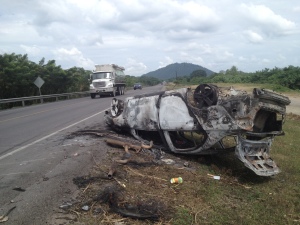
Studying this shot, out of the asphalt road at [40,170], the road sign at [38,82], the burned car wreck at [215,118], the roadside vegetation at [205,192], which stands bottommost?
the roadside vegetation at [205,192]

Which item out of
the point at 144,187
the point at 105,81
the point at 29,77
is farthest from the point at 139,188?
the point at 29,77

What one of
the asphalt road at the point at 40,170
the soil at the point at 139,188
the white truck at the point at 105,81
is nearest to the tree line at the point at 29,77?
the white truck at the point at 105,81

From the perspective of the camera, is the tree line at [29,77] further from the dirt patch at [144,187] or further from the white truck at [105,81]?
the dirt patch at [144,187]

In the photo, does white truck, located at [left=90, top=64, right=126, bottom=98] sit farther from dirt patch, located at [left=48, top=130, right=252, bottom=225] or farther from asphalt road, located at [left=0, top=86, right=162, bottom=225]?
dirt patch, located at [left=48, top=130, right=252, bottom=225]

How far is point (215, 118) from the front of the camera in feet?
17.8

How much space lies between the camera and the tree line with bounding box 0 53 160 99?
25.5 metres

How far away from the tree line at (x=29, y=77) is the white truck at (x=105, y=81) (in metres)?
5.32

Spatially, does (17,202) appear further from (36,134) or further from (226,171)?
(36,134)

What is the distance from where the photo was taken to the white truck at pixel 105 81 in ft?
94.0

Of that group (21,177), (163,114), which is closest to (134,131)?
(163,114)

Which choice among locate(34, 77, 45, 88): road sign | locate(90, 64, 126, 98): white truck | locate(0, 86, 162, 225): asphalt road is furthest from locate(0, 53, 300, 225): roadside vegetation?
locate(34, 77, 45, 88): road sign

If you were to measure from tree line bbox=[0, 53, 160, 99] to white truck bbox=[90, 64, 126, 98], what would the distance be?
5.32 metres

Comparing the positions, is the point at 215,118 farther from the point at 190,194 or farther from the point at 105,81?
the point at 105,81

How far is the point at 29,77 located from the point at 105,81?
708 cm
